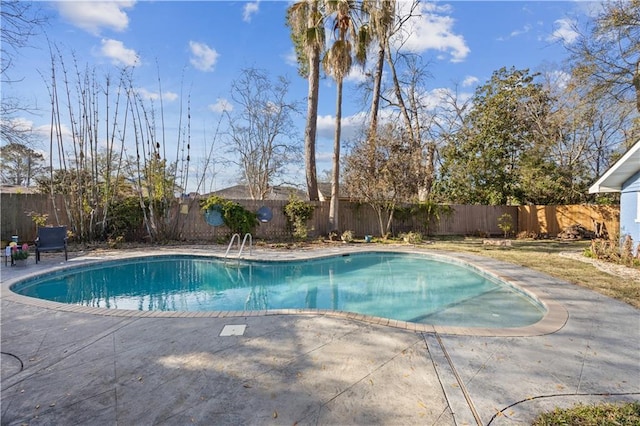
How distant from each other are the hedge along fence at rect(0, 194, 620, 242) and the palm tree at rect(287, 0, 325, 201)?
1716mm

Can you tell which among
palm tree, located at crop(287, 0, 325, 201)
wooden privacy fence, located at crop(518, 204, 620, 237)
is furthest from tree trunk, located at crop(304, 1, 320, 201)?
wooden privacy fence, located at crop(518, 204, 620, 237)

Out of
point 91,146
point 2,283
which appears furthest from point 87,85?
point 2,283

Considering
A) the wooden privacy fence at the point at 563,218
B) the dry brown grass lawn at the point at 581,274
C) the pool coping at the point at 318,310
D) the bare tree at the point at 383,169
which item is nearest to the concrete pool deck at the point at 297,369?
the pool coping at the point at 318,310

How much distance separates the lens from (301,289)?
23.7 ft

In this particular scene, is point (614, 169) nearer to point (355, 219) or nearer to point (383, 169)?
point (383, 169)

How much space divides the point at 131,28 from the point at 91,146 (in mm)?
4031

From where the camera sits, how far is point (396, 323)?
4000mm

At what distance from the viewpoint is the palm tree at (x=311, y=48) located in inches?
507

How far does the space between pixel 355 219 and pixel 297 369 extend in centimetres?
1256

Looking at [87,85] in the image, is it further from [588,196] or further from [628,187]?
[588,196]

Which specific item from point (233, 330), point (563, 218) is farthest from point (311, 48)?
point (563, 218)

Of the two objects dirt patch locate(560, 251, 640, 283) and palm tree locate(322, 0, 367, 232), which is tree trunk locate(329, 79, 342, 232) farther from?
dirt patch locate(560, 251, 640, 283)

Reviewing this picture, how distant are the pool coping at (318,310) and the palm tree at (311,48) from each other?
4.75m

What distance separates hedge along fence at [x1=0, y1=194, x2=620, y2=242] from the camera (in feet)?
35.6
